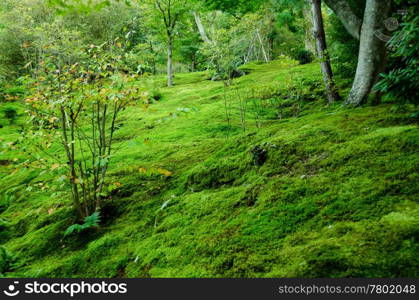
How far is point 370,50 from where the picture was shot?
400 cm

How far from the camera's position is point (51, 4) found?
316cm

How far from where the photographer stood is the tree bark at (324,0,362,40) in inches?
171

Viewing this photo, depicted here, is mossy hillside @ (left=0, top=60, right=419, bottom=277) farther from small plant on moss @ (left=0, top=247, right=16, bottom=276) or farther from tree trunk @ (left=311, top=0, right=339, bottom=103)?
tree trunk @ (left=311, top=0, right=339, bottom=103)

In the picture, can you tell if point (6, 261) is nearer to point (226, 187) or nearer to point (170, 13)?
point (226, 187)

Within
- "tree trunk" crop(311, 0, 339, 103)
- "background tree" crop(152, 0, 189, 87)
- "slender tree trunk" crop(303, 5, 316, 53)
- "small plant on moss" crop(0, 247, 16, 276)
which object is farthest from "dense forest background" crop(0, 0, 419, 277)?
"background tree" crop(152, 0, 189, 87)

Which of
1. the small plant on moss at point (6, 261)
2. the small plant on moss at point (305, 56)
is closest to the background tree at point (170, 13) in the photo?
the small plant on moss at point (305, 56)

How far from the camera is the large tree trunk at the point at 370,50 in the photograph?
3822mm

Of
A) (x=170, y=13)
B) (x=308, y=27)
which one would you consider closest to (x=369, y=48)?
(x=308, y=27)

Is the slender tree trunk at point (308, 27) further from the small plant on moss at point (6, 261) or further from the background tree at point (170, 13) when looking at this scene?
the small plant on moss at point (6, 261)

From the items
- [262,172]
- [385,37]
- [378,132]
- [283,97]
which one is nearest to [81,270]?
[262,172]

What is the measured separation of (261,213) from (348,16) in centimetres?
396

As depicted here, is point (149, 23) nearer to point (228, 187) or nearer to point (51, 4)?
point (51, 4)

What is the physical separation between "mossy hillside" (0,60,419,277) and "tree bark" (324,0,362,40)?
1.44 m

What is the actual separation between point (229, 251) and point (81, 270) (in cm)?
157
